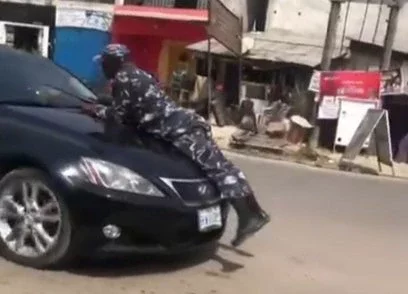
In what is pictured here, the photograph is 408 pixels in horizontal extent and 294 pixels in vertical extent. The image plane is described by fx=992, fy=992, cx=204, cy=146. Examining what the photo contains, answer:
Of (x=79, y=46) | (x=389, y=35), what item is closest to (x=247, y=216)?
(x=389, y=35)

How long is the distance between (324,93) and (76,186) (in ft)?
50.0

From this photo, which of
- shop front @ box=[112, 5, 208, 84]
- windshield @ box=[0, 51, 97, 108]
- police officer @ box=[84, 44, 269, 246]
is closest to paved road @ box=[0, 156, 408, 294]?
police officer @ box=[84, 44, 269, 246]

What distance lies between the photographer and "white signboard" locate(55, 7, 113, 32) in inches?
1159

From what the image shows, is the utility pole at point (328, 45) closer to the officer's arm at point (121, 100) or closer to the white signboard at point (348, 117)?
the white signboard at point (348, 117)

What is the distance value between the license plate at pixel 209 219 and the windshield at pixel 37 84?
153cm

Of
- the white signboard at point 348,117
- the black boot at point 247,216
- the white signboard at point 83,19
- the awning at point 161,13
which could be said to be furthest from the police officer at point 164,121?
the white signboard at point 83,19

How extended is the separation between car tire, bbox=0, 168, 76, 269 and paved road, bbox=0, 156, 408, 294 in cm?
8

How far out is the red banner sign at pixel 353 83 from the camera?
20.6m


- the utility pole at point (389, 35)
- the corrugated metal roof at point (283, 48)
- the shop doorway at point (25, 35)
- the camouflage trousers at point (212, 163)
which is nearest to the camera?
the camouflage trousers at point (212, 163)

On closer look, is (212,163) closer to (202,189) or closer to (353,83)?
(202,189)

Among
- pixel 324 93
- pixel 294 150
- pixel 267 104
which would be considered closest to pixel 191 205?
pixel 294 150

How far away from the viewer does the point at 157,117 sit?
7.08 metres

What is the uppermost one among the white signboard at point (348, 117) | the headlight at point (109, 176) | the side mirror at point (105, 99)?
the side mirror at point (105, 99)

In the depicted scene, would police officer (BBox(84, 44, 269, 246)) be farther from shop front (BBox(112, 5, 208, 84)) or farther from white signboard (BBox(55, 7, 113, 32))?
white signboard (BBox(55, 7, 113, 32))
